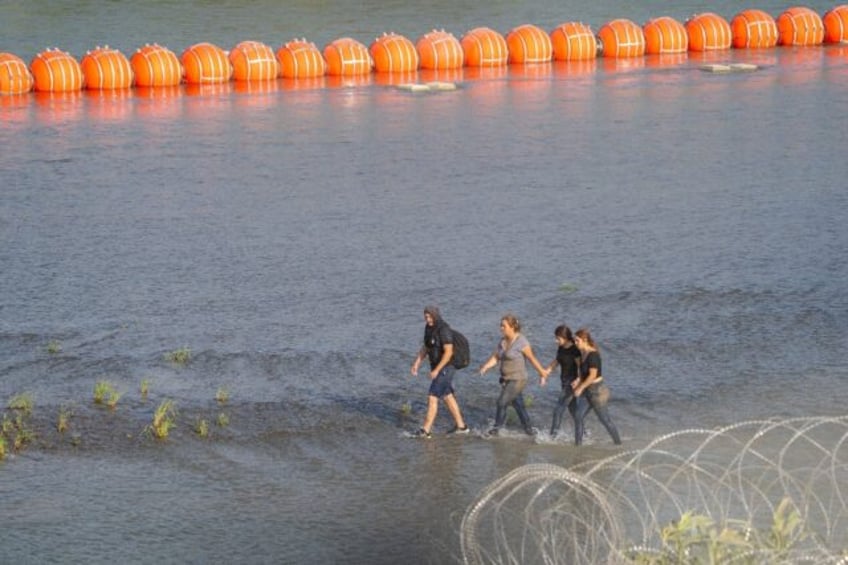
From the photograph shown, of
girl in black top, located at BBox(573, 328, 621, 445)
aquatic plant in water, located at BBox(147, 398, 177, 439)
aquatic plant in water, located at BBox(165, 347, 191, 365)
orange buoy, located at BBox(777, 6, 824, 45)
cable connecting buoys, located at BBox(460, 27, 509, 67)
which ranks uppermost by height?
orange buoy, located at BBox(777, 6, 824, 45)

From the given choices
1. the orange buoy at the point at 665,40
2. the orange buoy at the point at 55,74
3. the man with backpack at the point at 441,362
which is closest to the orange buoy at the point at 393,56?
the orange buoy at the point at 665,40

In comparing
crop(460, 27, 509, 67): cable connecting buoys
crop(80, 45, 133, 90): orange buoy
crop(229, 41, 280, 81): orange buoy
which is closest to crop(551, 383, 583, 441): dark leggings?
crop(80, 45, 133, 90): orange buoy

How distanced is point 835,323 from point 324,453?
8.21m

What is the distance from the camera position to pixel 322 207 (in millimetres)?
30562

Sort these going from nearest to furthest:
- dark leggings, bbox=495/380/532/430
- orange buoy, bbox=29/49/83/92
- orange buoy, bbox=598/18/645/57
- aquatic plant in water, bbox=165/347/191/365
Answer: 1. dark leggings, bbox=495/380/532/430
2. aquatic plant in water, bbox=165/347/191/365
3. orange buoy, bbox=29/49/83/92
4. orange buoy, bbox=598/18/645/57

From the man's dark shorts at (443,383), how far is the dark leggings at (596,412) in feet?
4.62

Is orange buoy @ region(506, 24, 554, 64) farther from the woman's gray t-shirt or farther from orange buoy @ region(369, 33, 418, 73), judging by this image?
the woman's gray t-shirt

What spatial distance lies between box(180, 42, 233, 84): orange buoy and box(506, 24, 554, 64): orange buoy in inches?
393

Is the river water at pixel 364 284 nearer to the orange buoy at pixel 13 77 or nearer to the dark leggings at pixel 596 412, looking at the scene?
the dark leggings at pixel 596 412

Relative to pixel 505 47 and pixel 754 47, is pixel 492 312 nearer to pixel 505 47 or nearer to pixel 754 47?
pixel 505 47

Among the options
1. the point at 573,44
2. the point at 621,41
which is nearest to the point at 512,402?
the point at 573,44

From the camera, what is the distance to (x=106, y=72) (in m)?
48.1

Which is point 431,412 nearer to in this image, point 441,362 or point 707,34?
point 441,362

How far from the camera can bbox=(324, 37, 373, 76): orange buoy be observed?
51.2 meters
